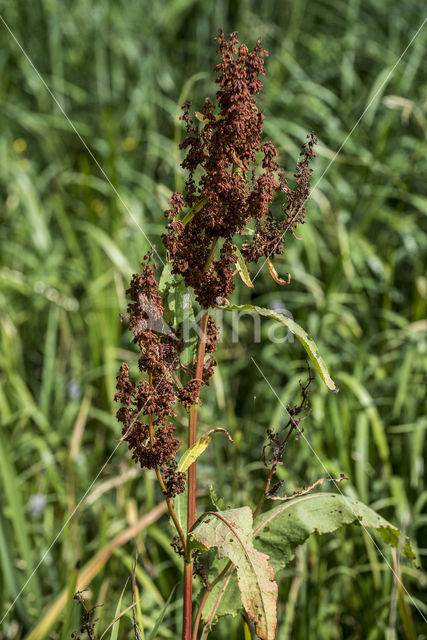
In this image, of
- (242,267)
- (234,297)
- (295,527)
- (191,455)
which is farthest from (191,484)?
(234,297)

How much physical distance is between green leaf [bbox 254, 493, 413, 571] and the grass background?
0.31 metres

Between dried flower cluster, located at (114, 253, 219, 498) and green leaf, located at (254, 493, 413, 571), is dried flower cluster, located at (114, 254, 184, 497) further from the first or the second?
green leaf, located at (254, 493, 413, 571)

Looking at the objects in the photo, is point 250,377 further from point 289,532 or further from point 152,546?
point 289,532

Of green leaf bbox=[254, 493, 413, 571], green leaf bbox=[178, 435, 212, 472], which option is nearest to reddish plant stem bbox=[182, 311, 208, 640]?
green leaf bbox=[178, 435, 212, 472]

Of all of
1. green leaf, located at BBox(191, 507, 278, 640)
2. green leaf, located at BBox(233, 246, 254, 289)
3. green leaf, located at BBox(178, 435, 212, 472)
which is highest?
green leaf, located at BBox(233, 246, 254, 289)

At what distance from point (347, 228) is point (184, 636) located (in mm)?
2335

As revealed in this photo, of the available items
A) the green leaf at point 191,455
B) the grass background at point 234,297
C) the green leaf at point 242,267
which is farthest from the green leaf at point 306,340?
the grass background at point 234,297

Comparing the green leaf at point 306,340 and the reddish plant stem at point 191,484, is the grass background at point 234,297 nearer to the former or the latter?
the reddish plant stem at point 191,484

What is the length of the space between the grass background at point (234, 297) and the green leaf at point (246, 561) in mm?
325

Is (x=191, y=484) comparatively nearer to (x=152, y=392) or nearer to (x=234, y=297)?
(x=152, y=392)

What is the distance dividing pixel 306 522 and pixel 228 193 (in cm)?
49

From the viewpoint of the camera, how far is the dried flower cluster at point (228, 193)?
84cm

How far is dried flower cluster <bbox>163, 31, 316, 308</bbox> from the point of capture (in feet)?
2.74

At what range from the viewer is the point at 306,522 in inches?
38.4
